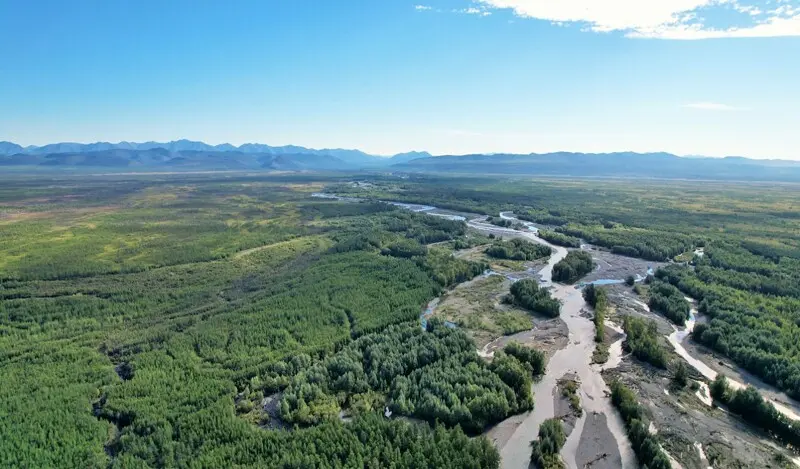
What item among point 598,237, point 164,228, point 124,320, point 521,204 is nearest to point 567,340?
point 124,320

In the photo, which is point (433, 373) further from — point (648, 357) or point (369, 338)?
point (648, 357)

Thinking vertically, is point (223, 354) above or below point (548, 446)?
above

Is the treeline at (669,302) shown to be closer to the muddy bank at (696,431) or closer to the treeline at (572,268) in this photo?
the treeline at (572,268)

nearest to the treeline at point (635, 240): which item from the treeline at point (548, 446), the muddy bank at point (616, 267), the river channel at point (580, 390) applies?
the muddy bank at point (616, 267)

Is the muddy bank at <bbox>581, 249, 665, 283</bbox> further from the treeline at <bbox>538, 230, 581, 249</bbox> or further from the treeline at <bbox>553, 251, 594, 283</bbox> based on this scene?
the treeline at <bbox>538, 230, 581, 249</bbox>

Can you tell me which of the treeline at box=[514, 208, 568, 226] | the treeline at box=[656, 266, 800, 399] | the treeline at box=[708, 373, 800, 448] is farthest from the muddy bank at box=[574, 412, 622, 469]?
the treeline at box=[514, 208, 568, 226]

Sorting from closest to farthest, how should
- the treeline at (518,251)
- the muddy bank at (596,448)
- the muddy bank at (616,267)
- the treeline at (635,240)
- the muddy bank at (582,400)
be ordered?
the muddy bank at (596,448)
the muddy bank at (582,400)
the muddy bank at (616,267)
the treeline at (518,251)
the treeline at (635,240)

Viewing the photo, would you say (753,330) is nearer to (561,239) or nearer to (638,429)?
(638,429)

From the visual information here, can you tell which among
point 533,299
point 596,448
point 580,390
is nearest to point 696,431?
point 596,448
